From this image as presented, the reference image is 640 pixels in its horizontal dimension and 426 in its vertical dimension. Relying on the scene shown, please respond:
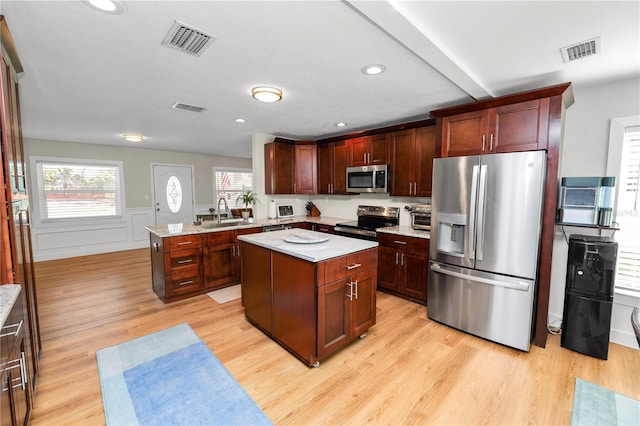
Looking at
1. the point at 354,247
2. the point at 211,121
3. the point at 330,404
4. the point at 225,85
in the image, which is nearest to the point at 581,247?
the point at 354,247

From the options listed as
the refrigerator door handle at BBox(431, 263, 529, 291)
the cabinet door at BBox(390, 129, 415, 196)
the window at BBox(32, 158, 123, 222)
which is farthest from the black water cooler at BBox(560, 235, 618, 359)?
the window at BBox(32, 158, 123, 222)

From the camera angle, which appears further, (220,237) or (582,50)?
(220,237)

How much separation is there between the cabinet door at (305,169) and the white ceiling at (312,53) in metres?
1.56

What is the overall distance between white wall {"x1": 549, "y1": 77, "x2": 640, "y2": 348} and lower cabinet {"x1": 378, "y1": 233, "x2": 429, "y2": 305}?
1257mm

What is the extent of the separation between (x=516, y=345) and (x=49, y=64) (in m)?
4.50

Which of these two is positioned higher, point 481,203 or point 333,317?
point 481,203

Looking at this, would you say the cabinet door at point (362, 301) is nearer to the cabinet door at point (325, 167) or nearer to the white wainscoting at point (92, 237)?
the cabinet door at point (325, 167)

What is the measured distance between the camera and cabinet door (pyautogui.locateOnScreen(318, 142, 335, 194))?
15.8ft

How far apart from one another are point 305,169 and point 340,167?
718mm

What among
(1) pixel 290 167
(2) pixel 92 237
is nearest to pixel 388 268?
(1) pixel 290 167

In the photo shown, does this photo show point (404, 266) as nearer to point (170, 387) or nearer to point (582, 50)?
point (582, 50)

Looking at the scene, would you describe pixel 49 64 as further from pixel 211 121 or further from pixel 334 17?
pixel 334 17

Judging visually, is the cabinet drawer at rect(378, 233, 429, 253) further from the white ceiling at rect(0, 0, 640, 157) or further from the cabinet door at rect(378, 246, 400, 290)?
the white ceiling at rect(0, 0, 640, 157)

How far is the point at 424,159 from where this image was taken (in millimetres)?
3578
